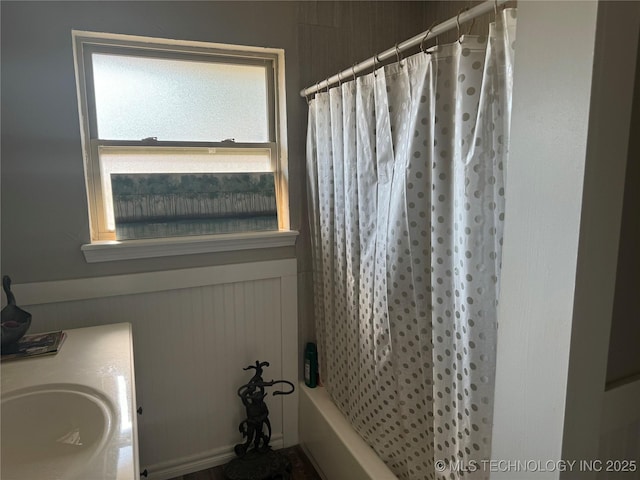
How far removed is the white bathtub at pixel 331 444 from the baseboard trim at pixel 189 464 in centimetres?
40

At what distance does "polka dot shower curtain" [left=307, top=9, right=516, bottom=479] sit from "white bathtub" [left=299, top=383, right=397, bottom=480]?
5 centimetres

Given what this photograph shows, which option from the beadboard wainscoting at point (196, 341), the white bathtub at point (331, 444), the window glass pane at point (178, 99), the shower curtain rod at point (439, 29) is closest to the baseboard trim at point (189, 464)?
the beadboard wainscoting at point (196, 341)

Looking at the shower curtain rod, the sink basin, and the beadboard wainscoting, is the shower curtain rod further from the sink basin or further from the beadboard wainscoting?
the sink basin

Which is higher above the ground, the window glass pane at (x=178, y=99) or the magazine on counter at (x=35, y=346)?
the window glass pane at (x=178, y=99)

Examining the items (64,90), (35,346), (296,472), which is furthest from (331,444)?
(64,90)

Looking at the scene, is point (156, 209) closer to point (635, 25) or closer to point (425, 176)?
point (425, 176)

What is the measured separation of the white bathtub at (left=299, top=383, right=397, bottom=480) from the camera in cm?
164

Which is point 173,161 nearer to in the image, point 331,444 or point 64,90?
point 64,90

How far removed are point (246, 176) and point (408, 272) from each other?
95 cm

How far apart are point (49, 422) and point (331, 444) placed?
3.73ft

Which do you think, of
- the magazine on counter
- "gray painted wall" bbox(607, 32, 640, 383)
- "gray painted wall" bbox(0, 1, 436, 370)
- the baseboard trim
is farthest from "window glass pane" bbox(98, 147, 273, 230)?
"gray painted wall" bbox(607, 32, 640, 383)

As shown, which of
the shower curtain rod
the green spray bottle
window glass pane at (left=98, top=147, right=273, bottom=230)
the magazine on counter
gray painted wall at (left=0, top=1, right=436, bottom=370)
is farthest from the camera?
the green spray bottle

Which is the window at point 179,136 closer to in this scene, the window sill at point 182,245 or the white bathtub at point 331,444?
the window sill at point 182,245

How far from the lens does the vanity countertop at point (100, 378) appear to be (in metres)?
0.87
